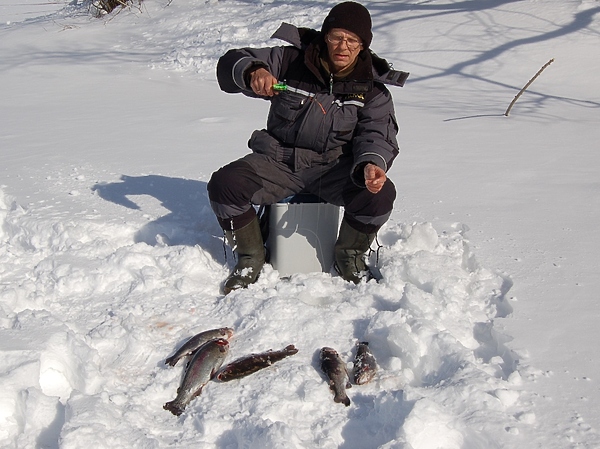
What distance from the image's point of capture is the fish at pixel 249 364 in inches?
89.7

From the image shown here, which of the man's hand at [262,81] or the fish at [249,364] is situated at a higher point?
the man's hand at [262,81]

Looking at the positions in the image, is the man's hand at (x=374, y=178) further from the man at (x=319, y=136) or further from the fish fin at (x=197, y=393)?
the fish fin at (x=197, y=393)

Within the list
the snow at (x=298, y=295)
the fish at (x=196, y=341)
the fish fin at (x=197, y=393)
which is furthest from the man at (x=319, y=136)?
the fish fin at (x=197, y=393)

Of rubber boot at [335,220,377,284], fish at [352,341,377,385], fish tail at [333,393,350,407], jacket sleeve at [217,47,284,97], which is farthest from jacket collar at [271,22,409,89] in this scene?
fish tail at [333,393,350,407]

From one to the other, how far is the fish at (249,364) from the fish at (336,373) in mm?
133

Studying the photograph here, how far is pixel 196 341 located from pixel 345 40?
147cm

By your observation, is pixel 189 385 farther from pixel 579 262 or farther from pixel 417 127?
pixel 417 127

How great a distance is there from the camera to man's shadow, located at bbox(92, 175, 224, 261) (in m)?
3.31

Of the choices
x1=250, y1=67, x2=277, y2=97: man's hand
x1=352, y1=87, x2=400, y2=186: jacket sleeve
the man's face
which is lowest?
x1=352, y1=87, x2=400, y2=186: jacket sleeve

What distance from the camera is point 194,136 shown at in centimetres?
516

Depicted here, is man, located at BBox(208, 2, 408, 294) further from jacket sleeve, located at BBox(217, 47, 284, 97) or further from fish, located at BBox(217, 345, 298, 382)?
fish, located at BBox(217, 345, 298, 382)

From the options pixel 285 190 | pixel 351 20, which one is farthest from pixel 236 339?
pixel 351 20

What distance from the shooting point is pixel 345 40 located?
278 cm

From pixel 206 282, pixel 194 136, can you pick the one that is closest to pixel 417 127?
pixel 194 136
